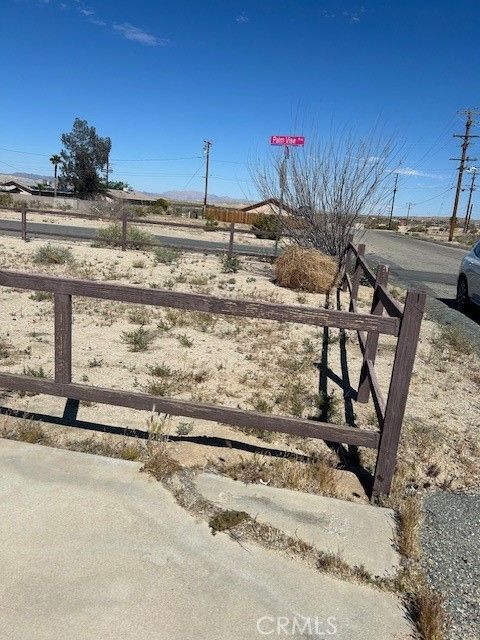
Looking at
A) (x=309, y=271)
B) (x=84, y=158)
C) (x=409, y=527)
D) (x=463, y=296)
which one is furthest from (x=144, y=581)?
(x=84, y=158)

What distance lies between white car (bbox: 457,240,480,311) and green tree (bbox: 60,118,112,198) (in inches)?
2801

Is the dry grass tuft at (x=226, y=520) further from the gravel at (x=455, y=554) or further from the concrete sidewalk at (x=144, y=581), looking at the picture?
the gravel at (x=455, y=554)

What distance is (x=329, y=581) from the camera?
8.20ft

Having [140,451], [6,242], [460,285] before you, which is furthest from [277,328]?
[6,242]

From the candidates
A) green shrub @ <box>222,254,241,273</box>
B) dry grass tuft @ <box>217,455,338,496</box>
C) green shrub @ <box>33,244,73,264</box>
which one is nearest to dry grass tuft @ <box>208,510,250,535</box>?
dry grass tuft @ <box>217,455,338,496</box>

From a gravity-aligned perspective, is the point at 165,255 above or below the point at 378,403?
below

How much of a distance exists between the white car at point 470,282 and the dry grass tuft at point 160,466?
8.65m

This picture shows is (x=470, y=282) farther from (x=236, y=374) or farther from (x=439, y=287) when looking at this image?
(x=236, y=374)

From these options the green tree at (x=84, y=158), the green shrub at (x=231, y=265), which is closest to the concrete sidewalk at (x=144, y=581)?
the green shrub at (x=231, y=265)

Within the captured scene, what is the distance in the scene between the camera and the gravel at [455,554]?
237cm

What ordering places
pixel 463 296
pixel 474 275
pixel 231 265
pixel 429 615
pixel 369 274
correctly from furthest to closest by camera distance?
1. pixel 231 265
2. pixel 463 296
3. pixel 474 275
4. pixel 369 274
5. pixel 429 615

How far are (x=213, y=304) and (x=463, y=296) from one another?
30.5ft

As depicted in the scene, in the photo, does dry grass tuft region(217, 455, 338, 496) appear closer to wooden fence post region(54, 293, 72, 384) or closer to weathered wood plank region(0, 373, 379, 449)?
weathered wood plank region(0, 373, 379, 449)

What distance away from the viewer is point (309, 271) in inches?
460
